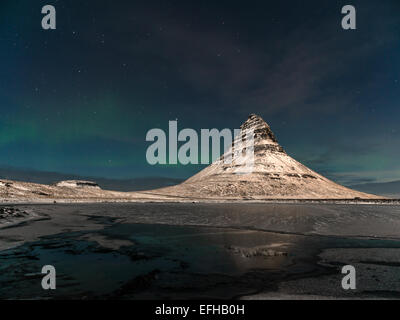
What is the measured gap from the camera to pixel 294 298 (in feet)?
23.7

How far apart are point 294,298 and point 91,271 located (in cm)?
726

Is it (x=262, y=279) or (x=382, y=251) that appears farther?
(x=382, y=251)
